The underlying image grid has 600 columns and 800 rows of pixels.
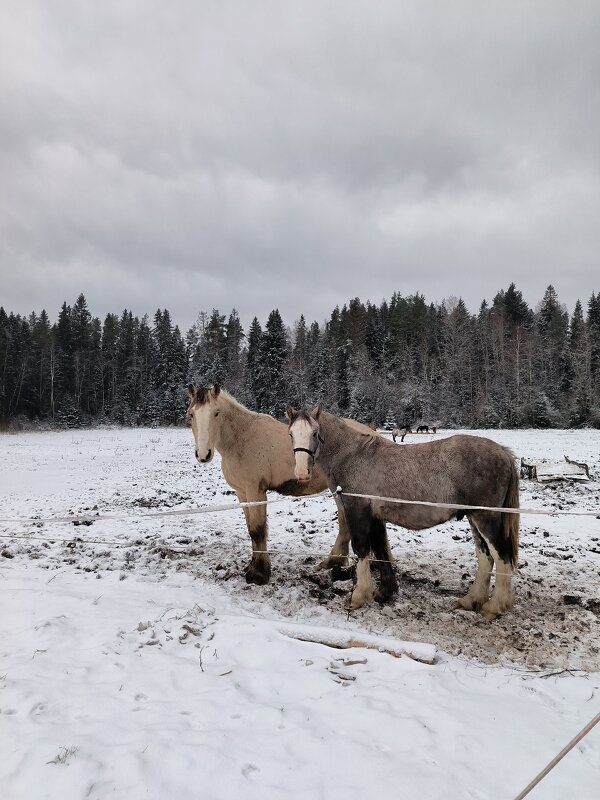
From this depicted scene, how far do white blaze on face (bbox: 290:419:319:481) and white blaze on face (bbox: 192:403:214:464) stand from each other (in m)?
1.36

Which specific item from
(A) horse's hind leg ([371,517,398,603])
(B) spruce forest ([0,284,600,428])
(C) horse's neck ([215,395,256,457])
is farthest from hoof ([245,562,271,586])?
(B) spruce forest ([0,284,600,428])

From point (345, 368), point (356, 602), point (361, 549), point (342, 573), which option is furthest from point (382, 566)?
point (345, 368)

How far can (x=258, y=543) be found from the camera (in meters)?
6.33

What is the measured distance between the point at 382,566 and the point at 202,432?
3044 mm

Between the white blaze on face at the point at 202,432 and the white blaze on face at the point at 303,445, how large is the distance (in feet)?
4.45

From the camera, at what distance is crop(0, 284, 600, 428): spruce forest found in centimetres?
4984

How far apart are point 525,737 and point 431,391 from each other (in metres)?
54.2

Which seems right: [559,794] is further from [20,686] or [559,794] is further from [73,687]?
[20,686]

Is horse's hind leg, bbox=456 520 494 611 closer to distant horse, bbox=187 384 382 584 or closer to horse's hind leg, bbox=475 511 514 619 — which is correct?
horse's hind leg, bbox=475 511 514 619

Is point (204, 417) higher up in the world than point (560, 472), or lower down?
higher up

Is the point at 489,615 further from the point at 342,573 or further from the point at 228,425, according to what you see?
the point at 228,425

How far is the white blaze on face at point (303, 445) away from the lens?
525 cm

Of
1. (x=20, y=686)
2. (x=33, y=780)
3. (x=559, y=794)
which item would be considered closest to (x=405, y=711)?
(x=559, y=794)

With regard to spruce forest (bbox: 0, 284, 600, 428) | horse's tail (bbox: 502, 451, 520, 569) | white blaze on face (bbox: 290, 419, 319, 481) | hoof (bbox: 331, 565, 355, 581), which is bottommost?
hoof (bbox: 331, 565, 355, 581)
